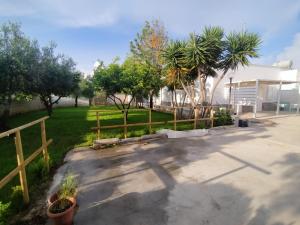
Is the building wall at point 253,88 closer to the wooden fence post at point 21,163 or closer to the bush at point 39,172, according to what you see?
the bush at point 39,172

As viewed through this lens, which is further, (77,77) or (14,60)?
(77,77)

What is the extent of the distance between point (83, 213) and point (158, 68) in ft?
42.1

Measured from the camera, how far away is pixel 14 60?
6.29 metres

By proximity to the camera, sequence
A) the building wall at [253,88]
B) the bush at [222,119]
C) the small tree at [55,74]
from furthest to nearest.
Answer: the building wall at [253,88]
the small tree at [55,74]
the bush at [222,119]

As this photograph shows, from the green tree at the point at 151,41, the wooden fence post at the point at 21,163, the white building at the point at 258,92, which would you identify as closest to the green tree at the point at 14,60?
the wooden fence post at the point at 21,163

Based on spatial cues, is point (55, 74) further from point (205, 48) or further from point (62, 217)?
point (62, 217)

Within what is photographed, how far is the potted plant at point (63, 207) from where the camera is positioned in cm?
222

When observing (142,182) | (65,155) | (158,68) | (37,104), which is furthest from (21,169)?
(37,104)

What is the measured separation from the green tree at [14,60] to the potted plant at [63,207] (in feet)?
18.5

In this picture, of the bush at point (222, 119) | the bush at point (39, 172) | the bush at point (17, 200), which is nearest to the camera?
the bush at point (17, 200)

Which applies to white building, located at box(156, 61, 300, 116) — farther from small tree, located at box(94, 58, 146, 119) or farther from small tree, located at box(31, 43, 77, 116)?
small tree, located at box(31, 43, 77, 116)

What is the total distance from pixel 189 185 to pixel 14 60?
22.3 feet

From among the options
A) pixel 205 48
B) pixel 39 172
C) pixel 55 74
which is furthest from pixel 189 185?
pixel 55 74

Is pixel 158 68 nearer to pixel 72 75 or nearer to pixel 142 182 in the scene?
pixel 72 75
